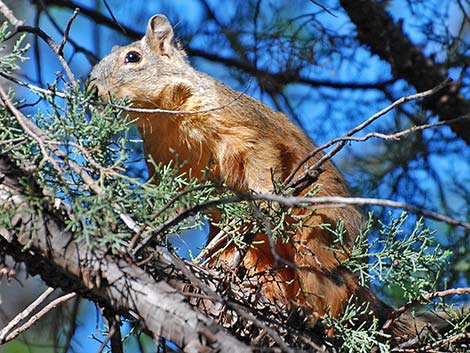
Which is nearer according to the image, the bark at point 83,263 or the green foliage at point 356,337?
the bark at point 83,263

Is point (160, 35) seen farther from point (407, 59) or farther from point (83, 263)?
point (83, 263)

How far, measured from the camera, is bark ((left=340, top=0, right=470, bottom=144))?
4.79 m

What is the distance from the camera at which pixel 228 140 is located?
4.05 m

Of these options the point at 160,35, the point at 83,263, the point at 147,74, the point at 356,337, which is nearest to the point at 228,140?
the point at 147,74

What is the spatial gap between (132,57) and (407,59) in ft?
5.94

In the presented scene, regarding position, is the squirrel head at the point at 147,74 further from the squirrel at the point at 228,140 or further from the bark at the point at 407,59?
the bark at the point at 407,59

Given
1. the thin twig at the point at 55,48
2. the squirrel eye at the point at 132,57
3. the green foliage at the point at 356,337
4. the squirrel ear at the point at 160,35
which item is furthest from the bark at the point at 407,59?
the thin twig at the point at 55,48

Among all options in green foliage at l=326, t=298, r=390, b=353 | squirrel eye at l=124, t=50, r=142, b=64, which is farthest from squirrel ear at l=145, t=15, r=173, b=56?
green foliage at l=326, t=298, r=390, b=353

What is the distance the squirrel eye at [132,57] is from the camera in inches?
167

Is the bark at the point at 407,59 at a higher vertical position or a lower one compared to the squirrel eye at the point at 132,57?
higher

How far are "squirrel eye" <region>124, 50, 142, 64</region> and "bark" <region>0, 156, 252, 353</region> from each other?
2.02 metres

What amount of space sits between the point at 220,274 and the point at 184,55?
6.30ft

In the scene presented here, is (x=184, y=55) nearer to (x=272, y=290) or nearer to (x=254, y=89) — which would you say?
(x=254, y=89)

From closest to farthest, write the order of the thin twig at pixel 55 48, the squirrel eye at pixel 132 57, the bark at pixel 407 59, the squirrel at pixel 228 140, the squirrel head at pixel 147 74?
the thin twig at pixel 55 48, the squirrel at pixel 228 140, the squirrel head at pixel 147 74, the squirrel eye at pixel 132 57, the bark at pixel 407 59
